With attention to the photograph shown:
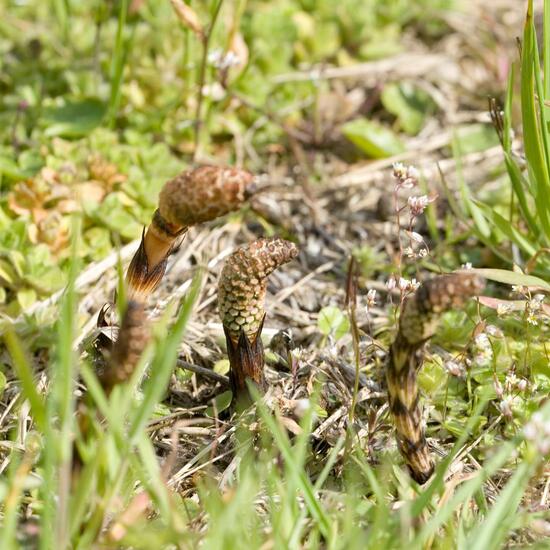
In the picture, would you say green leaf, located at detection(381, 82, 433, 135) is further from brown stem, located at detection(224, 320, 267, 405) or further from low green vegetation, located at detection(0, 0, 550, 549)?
brown stem, located at detection(224, 320, 267, 405)

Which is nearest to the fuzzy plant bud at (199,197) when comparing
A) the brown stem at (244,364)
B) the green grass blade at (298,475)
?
the brown stem at (244,364)

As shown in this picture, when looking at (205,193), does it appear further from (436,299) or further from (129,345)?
(436,299)

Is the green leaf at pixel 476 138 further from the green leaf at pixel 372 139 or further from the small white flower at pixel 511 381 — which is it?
the small white flower at pixel 511 381

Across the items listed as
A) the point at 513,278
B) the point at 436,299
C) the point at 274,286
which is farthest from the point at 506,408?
the point at 274,286

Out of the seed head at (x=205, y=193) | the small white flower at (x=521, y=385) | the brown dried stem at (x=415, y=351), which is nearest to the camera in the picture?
the brown dried stem at (x=415, y=351)

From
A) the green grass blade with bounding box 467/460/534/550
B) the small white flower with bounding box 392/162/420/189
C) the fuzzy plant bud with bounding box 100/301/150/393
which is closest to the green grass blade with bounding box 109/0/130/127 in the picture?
the small white flower with bounding box 392/162/420/189

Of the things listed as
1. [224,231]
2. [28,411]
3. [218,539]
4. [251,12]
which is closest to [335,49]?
[251,12]
